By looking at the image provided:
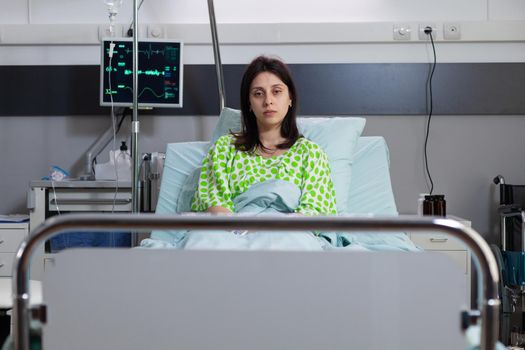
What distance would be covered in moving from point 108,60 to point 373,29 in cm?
151

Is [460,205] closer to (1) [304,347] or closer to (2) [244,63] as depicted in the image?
(2) [244,63]

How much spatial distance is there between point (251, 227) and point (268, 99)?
1798 millimetres

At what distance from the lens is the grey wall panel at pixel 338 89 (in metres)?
4.16

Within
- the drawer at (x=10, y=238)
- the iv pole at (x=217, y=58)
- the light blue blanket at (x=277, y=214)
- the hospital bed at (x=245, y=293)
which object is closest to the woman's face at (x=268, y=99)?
the light blue blanket at (x=277, y=214)

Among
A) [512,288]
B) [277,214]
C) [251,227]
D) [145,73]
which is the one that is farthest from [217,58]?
[251,227]

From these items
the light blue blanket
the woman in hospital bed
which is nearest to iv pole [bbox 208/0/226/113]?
the woman in hospital bed

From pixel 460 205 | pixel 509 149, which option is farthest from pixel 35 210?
pixel 509 149

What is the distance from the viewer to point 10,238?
12.3 ft

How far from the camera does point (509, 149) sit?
4.18 metres

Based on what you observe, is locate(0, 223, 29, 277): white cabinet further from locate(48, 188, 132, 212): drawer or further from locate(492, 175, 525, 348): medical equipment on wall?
locate(492, 175, 525, 348): medical equipment on wall

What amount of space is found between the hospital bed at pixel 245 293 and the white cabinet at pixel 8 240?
8.58 ft

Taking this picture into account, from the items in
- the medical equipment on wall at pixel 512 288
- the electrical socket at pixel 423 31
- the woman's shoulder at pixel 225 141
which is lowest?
the medical equipment on wall at pixel 512 288

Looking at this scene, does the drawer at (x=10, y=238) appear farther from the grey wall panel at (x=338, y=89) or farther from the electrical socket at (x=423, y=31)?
the electrical socket at (x=423, y=31)

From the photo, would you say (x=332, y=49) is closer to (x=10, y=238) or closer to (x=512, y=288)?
(x=512, y=288)
